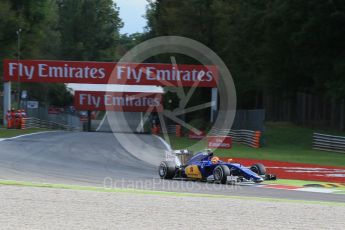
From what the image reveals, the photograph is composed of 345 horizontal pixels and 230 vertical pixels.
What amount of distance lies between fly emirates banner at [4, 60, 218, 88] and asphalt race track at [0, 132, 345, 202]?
54.5ft

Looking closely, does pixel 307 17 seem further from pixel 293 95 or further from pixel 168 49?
pixel 168 49

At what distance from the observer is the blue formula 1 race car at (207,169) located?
14969 mm

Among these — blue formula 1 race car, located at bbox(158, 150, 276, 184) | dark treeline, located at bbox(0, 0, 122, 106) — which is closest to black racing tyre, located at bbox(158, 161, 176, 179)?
blue formula 1 race car, located at bbox(158, 150, 276, 184)

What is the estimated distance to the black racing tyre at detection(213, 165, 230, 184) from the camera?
14.8 meters

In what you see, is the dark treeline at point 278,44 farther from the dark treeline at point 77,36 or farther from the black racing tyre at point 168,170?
the dark treeline at point 77,36

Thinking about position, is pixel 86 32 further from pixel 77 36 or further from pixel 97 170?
pixel 97 170

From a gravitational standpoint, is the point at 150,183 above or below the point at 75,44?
below

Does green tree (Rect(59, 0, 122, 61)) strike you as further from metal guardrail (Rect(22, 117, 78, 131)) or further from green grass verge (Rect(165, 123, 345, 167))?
green grass verge (Rect(165, 123, 345, 167))

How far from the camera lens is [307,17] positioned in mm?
41406

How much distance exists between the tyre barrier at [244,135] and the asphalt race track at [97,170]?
28.7ft

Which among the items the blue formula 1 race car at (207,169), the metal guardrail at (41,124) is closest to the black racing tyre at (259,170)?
the blue formula 1 race car at (207,169)

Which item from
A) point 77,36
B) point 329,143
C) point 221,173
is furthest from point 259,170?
point 77,36

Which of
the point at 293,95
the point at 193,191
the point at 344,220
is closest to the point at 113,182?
the point at 193,191

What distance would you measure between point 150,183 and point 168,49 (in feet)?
137
